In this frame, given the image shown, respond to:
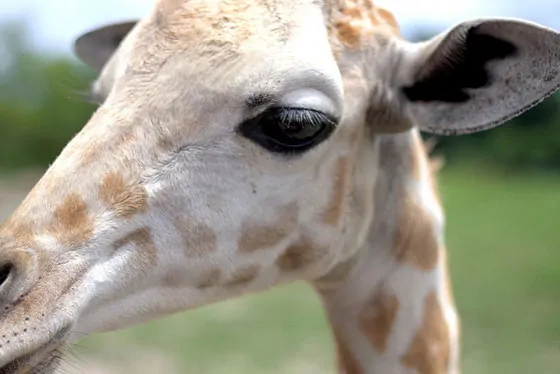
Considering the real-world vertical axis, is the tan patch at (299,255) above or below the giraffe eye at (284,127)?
below

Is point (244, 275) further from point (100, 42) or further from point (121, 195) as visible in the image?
point (100, 42)

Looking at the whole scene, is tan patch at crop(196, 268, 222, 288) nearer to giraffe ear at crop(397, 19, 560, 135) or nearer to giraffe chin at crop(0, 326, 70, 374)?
giraffe chin at crop(0, 326, 70, 374)

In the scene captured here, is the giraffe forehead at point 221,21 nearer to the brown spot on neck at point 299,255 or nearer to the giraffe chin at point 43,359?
the brown spot on neck at point 299,255

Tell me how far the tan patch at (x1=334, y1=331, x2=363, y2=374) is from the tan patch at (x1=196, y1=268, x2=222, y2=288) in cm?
60

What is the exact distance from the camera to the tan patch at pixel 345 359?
240cm

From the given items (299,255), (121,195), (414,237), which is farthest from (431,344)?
(121,195)

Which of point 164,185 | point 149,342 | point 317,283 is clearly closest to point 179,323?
point 149,342

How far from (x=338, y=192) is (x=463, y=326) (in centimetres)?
693

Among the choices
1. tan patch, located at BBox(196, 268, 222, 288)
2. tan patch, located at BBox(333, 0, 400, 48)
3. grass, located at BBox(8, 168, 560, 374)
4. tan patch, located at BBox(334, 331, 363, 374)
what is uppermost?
tan patch, located at BBox(333, 0, 400, 48)

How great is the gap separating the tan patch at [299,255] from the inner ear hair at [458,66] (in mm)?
533

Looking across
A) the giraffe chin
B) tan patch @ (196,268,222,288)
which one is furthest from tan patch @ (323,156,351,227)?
the giraffe chin

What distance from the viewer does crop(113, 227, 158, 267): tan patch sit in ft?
5.94

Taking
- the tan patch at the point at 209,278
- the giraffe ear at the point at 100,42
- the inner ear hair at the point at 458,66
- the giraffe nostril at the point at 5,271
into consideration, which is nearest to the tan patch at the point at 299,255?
the tan patch at the point at 209,278

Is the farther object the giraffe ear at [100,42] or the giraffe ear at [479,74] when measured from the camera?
the giraffe ear at [100,42]
